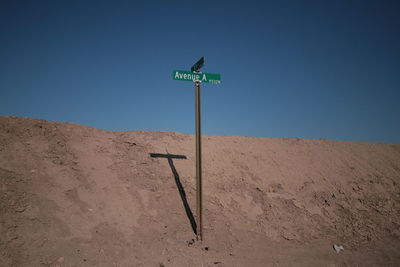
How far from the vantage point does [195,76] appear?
6.88 metres

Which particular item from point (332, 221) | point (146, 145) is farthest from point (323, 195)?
point (146, 145)

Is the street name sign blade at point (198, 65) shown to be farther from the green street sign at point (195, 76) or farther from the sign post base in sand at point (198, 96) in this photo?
the green street sign at point (195, 76)

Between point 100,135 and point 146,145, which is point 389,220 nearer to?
point 146,145

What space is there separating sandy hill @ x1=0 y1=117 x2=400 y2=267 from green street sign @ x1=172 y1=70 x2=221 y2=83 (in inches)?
130

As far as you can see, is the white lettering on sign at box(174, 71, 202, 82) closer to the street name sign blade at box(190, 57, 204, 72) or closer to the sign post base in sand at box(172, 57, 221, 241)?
the sign post base in sand at box(172, 57, 221, 241)

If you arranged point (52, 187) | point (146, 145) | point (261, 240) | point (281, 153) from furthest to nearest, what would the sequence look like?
point (281, 153)
point (146, 145)
point (261, 240)
point (52, 187)

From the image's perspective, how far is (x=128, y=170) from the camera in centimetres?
815

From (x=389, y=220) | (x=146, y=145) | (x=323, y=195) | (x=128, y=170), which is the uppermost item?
(x=146, y=145)

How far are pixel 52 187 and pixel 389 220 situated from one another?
1096 centimetres

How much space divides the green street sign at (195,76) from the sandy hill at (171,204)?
130 inches

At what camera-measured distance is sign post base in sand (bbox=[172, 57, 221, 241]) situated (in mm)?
6645

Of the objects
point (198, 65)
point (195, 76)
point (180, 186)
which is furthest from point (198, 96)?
point (180, 186)

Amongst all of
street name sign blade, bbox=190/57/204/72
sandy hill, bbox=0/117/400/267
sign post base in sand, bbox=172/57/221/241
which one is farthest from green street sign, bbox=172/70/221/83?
sandy hill, bbox=0/117/400/267

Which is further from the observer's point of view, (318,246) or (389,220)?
(389,220)
